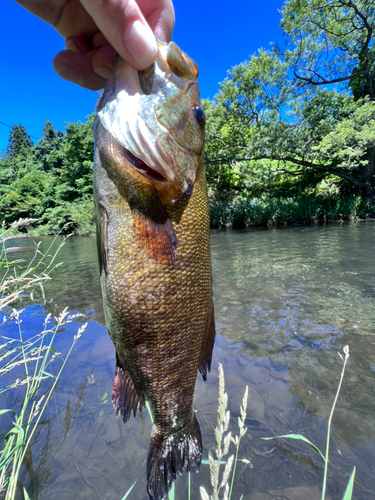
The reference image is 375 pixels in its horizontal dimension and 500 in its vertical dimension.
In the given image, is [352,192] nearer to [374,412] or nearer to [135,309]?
[374,412]

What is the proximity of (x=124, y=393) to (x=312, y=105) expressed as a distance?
23.9 m

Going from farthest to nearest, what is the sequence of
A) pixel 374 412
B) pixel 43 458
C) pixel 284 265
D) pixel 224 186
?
pixel 224 186, pixel 284 265, pixel 374 412, pixel 43 458

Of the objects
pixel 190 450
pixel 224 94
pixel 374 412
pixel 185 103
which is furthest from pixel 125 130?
pixel 224 94

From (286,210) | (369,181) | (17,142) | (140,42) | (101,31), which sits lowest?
(286,210)

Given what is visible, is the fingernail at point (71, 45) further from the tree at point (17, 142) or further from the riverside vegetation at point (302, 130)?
the tree at point (17, 142)

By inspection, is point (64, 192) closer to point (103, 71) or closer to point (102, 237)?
point (103, 71)

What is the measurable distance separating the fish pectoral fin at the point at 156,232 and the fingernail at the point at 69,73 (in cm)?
129

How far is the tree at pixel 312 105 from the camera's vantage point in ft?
58.1

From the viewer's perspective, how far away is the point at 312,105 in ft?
65.4

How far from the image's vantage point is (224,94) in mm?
22203

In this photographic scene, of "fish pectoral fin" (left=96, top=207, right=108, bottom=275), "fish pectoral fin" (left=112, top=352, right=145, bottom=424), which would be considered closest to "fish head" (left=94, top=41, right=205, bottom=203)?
"fish pectoral fin" (left=96, top=207, right=108, bottom=275)

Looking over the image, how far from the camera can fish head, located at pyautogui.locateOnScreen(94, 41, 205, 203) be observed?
4.39 feet

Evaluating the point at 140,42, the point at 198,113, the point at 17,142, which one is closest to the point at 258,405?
the point at 198,113

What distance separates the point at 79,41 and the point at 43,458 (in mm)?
3322
